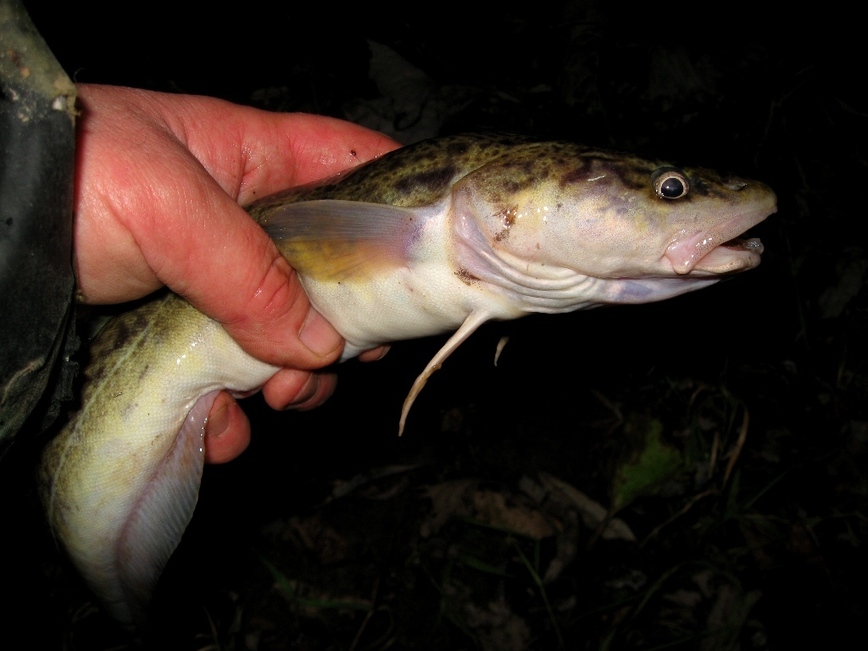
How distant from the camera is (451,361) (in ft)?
14.3

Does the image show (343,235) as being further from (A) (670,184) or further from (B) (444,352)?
(A) (670,184)

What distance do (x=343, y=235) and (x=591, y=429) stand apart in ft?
9.37

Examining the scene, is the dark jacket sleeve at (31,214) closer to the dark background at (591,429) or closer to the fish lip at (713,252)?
the dark background at (591,429)

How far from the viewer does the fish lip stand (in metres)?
1.62

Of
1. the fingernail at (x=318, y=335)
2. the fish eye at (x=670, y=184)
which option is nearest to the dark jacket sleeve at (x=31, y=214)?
the fingernail at (x=318, y=335)

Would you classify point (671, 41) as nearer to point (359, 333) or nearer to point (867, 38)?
point (867, 38)

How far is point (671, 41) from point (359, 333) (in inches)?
198

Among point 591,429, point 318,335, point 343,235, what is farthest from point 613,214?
point 591,429

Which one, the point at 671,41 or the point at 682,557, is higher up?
the point at 671,41

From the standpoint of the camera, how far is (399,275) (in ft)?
6.14

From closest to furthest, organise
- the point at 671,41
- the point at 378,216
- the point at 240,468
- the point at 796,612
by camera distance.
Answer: the point at 378,216
the point at 796,612
the point at 240,468
the point at 671,41

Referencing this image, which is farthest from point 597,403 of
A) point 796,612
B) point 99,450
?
point 99,450

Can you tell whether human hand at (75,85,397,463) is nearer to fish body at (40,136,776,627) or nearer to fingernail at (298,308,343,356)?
fingernail at (298,308,343,356)

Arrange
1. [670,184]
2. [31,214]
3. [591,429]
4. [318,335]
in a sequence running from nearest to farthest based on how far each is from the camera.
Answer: [31,214]
[670,184]
[318,335]
[591,429]
